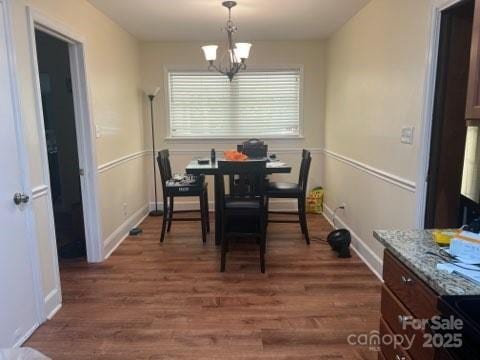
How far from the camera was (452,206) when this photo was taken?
2242 mm

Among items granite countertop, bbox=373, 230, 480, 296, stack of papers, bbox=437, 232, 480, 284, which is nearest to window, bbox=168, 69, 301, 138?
granite countertop, bbox=373, 230, 480, 296

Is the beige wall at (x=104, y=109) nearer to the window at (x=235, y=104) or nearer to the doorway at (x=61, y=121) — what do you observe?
the doorway at (x=61, y=121)

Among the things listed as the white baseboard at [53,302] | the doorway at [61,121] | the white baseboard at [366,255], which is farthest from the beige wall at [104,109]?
the white baseboard at [366,255]

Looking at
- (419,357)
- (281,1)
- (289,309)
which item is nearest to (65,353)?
(289,309)

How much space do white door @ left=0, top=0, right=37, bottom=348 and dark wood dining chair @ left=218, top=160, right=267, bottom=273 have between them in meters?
1.49

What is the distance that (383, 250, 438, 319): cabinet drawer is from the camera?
117 centimetres

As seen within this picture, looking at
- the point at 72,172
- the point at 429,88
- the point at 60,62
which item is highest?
the point at 60,62

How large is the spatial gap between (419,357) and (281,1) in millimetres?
2959

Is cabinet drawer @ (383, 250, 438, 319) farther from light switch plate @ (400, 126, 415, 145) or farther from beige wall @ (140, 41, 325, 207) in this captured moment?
beige wall @ (140, 41, 325, 207)

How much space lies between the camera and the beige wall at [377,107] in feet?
7.93

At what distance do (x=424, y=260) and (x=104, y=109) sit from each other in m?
3.14

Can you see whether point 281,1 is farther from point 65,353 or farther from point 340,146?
point 65,353

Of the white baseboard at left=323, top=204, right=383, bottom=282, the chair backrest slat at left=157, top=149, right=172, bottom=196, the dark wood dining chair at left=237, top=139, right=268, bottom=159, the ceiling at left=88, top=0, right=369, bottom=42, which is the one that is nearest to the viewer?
the white baseboard at left=323, top=204, right=383, bottom=282

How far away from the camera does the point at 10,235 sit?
205 cm
